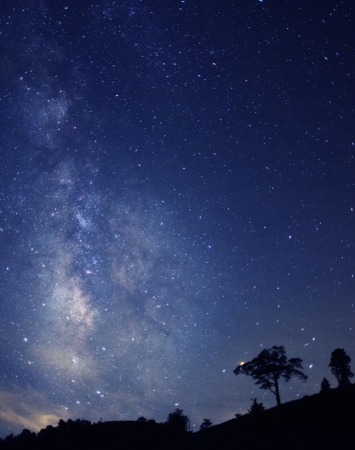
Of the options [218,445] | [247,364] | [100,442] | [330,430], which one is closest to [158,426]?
[100,442]

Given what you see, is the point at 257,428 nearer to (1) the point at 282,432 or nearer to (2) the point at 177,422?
(1) the point at 282,432

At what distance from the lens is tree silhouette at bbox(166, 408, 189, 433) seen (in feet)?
167

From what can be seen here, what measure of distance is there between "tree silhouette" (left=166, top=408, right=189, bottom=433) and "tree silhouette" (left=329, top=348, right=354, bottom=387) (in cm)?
2343

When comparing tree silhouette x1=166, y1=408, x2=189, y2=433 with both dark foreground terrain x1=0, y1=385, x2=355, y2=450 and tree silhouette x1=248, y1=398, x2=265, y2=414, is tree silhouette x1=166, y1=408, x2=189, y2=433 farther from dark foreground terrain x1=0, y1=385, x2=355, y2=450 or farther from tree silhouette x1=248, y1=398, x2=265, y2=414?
tree silhouette x1=248, y1=398, x2=265, y2=414

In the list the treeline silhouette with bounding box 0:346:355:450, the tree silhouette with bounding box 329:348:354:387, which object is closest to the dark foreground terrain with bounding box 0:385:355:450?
the treeline silhouette with bounding box 0:346:355:450

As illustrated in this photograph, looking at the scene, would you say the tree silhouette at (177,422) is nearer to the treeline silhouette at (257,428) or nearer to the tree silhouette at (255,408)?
the treeline silhouette at (257,428)

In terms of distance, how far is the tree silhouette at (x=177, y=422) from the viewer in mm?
50750

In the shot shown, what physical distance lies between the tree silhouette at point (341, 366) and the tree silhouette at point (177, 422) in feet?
76.9

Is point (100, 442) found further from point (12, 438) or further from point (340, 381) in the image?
point (340, 381)

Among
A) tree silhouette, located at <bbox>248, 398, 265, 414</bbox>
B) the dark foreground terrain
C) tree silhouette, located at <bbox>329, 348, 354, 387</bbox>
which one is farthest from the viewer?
tree silhouette, located at <bbox>329, 348, 354, 387</bbox>

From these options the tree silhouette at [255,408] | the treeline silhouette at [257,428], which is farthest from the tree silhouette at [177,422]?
the tree silhouette at [255,408]

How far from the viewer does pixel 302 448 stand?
2423 cm

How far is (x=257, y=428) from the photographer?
32625 millimetres

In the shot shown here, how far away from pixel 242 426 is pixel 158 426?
31717 mm
